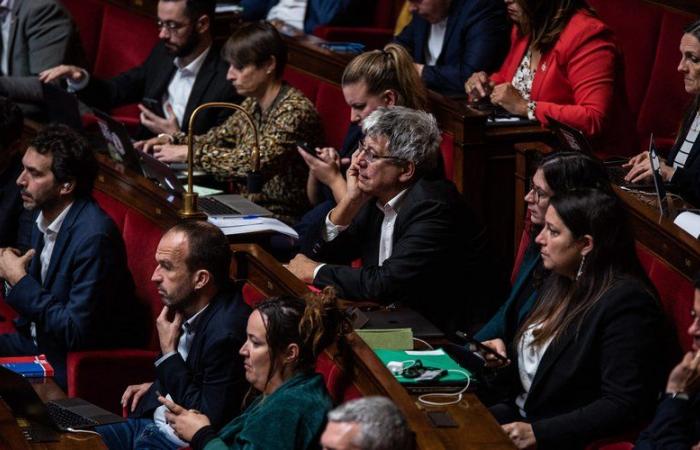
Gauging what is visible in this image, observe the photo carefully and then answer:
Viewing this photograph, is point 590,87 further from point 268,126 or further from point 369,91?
point 268,126

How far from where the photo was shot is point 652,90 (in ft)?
13.1

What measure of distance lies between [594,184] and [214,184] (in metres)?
1.47

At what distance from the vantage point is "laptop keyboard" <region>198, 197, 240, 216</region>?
3223 mm

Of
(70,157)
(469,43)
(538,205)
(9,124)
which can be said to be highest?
(538,205)

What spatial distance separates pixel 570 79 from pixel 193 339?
56.5 inches

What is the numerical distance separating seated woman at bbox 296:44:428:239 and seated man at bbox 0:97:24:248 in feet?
2.49

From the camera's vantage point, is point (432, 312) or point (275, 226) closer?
point (432, 312)

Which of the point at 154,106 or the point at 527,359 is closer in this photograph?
the point at 527,359

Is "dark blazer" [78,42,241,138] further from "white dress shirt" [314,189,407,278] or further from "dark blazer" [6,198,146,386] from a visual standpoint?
"white dress shirt" [314,189,407,278]

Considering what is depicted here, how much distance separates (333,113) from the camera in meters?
3.96

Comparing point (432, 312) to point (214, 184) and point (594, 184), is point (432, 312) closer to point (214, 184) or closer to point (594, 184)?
point (594, 184)

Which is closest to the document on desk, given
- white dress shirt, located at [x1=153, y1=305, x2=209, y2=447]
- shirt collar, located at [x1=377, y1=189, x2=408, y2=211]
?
shirt collar, located at [x1=377, y1=189, x2=408, y2=211]

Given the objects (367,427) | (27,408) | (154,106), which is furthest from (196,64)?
(367,427)

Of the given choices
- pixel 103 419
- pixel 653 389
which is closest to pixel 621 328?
pixel 653 389
